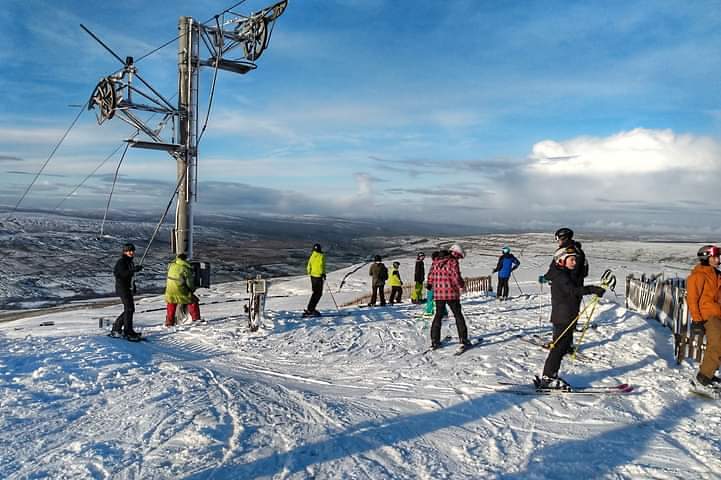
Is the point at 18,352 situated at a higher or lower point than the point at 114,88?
lower

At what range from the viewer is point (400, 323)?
1244cm

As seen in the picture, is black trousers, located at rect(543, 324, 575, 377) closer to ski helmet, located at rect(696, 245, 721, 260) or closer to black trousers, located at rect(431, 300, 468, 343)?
ski helmet, located at rect(696, 245, 721, 260)

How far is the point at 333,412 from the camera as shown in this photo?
625cm

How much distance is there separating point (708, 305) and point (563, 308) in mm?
1973

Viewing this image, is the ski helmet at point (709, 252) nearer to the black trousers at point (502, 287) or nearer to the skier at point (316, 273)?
Result: the skier at point (316, 273)

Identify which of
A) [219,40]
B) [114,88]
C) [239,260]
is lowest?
[239,260]

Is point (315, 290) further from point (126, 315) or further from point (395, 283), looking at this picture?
point (395, 283)

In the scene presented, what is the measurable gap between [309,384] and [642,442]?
14.4 ft

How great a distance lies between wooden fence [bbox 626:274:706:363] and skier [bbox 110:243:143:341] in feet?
32.6

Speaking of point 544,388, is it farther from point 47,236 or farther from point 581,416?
point 47,236

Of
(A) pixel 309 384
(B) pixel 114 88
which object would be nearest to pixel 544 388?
(A) pixel 309 384

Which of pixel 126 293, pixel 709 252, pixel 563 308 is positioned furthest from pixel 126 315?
pixel 709 252

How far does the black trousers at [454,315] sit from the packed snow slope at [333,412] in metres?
0.36

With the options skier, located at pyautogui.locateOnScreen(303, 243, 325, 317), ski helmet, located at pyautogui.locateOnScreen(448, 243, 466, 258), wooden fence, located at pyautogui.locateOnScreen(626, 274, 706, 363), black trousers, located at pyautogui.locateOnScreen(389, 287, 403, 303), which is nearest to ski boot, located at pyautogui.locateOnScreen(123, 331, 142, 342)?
skier, located at pyautogui.locateOnScreen(303, 243, 325, 317)
